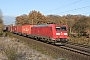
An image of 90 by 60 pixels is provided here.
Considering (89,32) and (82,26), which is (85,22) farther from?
(89,32)

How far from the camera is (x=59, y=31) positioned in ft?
84.5

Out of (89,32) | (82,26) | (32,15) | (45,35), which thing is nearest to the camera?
(45,35)

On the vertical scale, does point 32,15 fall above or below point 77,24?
above

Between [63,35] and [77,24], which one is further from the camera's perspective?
[77,24]

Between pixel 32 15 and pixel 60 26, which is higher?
pixel 32 15

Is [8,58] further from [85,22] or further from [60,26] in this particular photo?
[85,22]

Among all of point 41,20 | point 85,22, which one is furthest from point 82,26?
point 41,20

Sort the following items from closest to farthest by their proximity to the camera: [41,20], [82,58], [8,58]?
[8,58] → [82,58] → [41,20]

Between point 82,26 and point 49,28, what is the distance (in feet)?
91.9

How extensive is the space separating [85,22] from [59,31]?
98.4 feet

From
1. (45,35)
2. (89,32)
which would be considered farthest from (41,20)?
(45,35)

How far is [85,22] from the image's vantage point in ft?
178

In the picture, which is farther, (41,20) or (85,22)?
(41,20)

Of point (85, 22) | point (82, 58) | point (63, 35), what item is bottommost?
point (82, 58)
